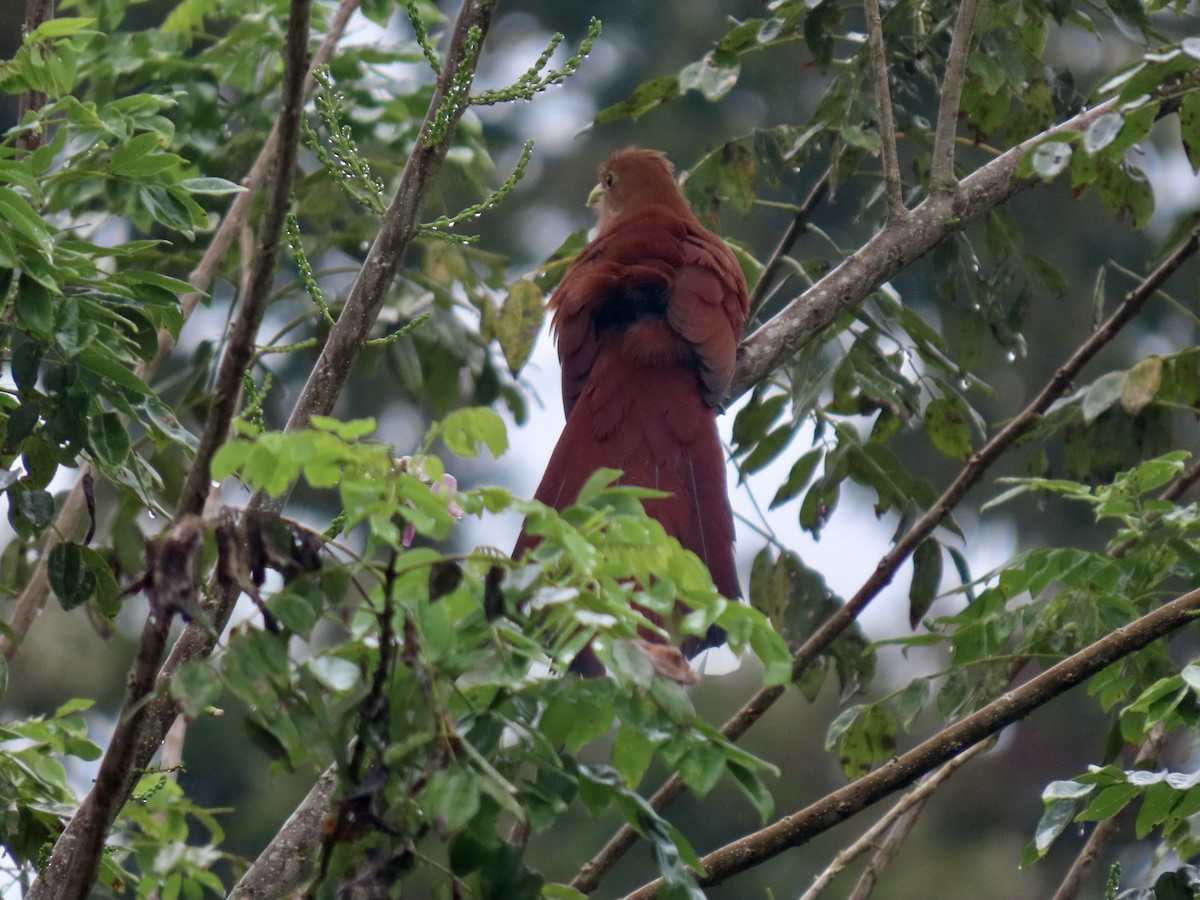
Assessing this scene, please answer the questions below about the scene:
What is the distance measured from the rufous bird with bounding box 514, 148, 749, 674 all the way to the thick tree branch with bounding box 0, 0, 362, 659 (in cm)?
74

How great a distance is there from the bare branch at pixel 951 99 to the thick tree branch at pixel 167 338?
1.11 meters

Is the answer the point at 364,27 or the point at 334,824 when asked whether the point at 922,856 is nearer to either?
the point at 364,27

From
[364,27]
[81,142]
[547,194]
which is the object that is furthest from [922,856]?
[81,142]

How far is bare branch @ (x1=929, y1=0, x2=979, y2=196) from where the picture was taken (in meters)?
2.27

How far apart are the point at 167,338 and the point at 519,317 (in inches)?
28.3

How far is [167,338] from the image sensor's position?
2732 mm

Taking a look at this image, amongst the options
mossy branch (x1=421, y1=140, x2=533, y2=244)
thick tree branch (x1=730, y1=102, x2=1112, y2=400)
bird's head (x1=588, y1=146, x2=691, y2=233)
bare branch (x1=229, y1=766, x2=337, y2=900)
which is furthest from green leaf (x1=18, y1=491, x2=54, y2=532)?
bird's head (x1=588, y1=146, x2=691, y2=233)

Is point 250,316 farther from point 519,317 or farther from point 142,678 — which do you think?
point 519,317

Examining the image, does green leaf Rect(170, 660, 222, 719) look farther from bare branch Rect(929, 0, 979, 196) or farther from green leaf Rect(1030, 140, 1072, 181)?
bare branch Rect(929, 0, 979, 196)

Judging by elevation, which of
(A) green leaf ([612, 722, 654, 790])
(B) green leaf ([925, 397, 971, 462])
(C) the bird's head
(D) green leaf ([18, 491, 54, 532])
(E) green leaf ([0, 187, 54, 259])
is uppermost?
(C) the bird's head

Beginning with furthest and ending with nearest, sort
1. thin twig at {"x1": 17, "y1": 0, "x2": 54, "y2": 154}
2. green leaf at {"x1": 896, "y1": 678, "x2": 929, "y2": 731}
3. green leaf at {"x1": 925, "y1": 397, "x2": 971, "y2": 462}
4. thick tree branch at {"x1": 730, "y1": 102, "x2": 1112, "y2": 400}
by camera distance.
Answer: green leaf at {"x1": 925, "y1": 397, "x2": 971, "y2": 462}, thick tree branch at {"x1": 730, "y1": 102, "x2": 1112, "y2": 400}, thin twig at {"x1": 17, "y1": 0, "x2": 54, "y2": 154}, green leaf at {"x1": 896, "y1": 678, "x2": 929, "y2": 731}

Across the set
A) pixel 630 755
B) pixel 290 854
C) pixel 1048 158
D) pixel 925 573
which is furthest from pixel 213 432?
pixel 925 573

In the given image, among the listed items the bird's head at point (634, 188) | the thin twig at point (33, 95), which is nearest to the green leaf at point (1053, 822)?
the thin twig at point (33, 95)

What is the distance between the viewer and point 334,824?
108cm
